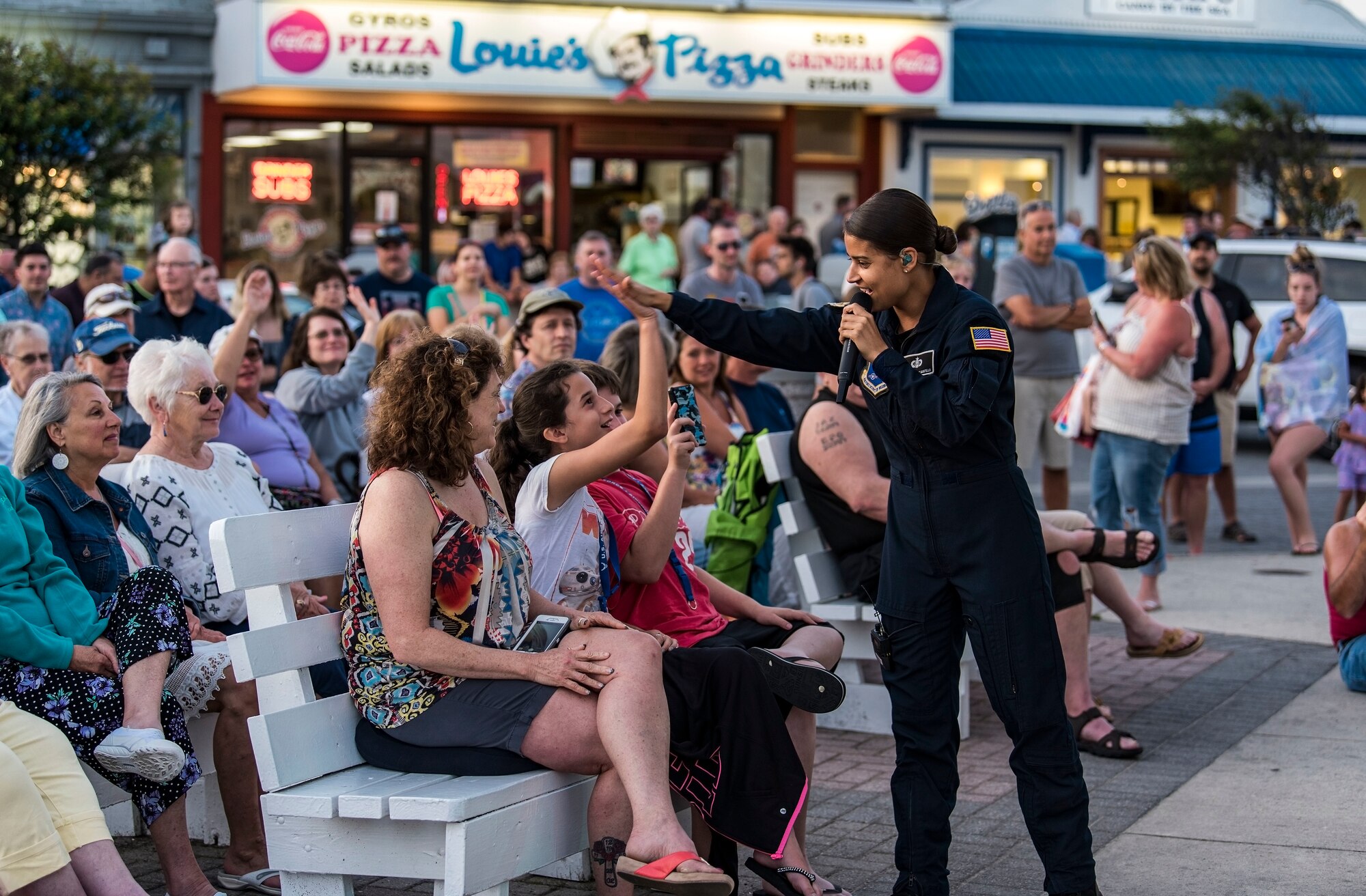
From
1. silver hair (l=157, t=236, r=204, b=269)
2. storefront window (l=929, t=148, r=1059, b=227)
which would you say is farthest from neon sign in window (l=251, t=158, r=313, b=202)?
silver hair (l=157, t=236, r=204, b=269)

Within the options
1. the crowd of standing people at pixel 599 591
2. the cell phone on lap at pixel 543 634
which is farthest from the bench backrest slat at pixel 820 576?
the cell phone on lap at pixel 543 634

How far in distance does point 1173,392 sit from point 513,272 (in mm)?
9176

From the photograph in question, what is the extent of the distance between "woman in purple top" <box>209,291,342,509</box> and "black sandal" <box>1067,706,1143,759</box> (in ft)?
10.4

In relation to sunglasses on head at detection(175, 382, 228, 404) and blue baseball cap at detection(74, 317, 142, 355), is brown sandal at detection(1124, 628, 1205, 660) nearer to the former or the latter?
sunglasses on head at detection(175, 382, 228, 404)

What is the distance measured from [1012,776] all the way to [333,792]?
8.97 ft

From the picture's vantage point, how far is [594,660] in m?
4.14

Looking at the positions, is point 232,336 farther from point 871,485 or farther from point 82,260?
point 82,260

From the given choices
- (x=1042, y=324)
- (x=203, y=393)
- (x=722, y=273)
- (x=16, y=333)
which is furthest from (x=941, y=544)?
(x=722, y=273)

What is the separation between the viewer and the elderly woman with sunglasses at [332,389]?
771 cm

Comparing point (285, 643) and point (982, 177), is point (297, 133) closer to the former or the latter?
point (982, 177)

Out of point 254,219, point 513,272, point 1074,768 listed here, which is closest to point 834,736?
point 1074,768

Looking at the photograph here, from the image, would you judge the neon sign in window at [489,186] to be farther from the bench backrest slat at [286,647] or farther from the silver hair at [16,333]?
the bench backrest slat at [286,647]

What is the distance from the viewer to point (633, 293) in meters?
4.30

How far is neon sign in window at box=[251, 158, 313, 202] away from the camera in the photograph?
19547mm
